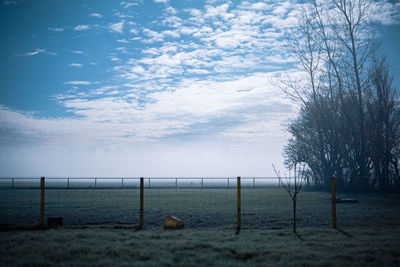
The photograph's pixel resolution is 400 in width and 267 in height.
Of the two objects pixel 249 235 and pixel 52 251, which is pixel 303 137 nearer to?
pixel 249 235

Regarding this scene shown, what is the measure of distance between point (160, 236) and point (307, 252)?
3.89m

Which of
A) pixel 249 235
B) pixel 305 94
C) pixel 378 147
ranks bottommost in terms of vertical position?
pixel 249 235

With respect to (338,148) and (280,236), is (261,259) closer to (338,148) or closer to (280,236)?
(280,236)

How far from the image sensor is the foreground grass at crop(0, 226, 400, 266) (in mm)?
6375

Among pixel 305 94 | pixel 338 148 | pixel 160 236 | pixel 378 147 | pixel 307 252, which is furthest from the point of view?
pixel 305 94

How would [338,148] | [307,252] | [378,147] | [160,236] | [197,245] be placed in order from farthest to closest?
[338,148] < [378,147] < [160,236] < [197,245] < [307,252]

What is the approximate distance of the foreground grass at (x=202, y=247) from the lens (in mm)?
6375

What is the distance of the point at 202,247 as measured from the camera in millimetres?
7504

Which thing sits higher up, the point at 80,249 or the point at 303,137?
the point at 303,137

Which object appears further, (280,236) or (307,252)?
(280,236)

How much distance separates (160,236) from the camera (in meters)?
8.73

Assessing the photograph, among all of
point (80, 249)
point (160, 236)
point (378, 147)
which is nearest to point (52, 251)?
point (80, 249)

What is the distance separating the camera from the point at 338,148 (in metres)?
33.6

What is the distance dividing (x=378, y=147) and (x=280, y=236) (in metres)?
26.0
